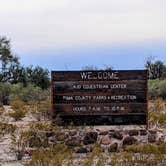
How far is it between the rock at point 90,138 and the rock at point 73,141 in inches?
7.6

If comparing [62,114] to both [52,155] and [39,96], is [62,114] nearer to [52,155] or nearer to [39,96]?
[52,155]

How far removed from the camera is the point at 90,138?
56.0 ft

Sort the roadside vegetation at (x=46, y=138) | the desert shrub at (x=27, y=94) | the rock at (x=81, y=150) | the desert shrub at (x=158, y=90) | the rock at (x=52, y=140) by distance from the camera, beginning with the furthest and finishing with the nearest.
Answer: the desert shrub at (x=158, y=90), the desert shrub at (x=27, y=94), the rock at (x=52, y=140), the rock at (x=81, y=150), the roadside vegetation at (x=46, y=138)

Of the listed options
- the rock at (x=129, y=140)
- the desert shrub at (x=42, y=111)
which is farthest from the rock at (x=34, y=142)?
the desert shrub at (x=42, y=111)

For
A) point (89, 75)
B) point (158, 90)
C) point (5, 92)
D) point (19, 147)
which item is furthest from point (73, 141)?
point (158, 90)

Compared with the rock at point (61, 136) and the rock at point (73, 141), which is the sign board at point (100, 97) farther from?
the rock at point (73, 141)

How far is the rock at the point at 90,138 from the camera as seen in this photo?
16891mm

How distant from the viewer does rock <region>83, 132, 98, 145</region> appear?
1689 centimetres

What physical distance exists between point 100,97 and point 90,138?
6.37 ft

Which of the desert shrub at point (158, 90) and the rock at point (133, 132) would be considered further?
the desert shrub at point (158, 90)

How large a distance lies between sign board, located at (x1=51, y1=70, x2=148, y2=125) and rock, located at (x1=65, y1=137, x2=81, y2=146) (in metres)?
2.00

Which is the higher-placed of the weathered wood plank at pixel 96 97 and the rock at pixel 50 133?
the weathered wood plank at pixel 96 97

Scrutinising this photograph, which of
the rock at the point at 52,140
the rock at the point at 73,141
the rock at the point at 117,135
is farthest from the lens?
the rock at the point at 117,135

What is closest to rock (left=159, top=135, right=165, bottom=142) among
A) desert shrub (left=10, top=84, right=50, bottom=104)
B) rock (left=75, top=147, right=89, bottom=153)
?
rock (left=75, top=147, right=89, bottom=153)
